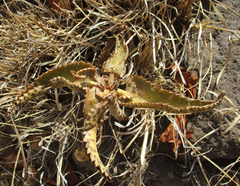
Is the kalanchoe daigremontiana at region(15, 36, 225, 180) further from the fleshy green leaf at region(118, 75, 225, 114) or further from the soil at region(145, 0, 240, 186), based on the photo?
Result: the soil at region(145, 0, 240, 186)

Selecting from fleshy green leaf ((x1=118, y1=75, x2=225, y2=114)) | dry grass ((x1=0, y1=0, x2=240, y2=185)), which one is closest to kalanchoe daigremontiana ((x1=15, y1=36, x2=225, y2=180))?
fleshy green leaf ((x1=118, y1=75, x2=225, y2=114))

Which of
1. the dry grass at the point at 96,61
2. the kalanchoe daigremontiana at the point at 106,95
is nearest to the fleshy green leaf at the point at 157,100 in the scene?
the kalanchoe daigremontiana at the point at 106,95

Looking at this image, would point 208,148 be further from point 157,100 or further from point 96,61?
point 96,61

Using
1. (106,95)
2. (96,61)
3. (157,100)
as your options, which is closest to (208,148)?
(157,100)

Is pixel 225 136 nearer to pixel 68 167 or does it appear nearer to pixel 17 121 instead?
pixel 68 167

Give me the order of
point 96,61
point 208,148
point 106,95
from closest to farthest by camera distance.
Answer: point 106,95
point 208,148
point 96,61

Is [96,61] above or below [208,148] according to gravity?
above
